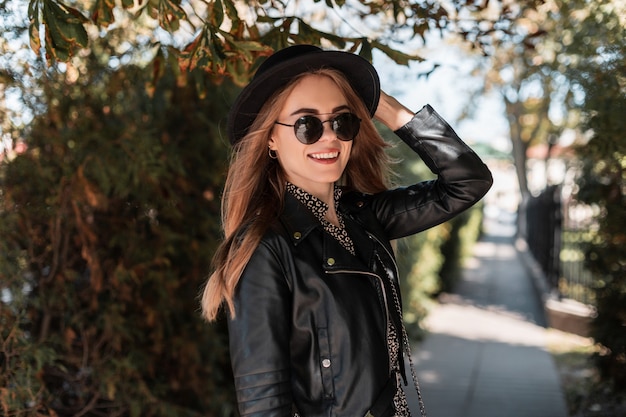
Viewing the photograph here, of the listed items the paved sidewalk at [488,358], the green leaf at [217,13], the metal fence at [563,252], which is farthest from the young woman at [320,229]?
the metal fence at [563,252]

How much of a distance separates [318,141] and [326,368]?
0.66m

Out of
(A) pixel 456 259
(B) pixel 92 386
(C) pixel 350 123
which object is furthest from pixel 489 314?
(C) pixel 350 123

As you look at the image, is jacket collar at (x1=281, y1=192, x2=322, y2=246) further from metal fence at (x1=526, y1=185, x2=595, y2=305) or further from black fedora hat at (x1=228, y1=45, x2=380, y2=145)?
metal fence at (x1=526, y1=185, x2=595, y2=305)

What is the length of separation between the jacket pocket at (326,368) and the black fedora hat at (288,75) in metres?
0.74

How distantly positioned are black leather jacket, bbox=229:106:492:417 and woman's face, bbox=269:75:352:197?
0.12 meters

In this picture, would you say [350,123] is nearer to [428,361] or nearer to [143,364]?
[143,364]

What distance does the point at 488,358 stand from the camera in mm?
7871

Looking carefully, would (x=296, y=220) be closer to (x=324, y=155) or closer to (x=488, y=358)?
(x=324, y=155)

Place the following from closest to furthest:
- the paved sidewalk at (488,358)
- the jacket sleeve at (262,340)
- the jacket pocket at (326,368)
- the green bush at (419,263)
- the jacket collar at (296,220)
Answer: the jacket sleeve at (262,340)
the jacket pocket at (326,368)
the jacket collar at (296,220)
the paved sidewalk at (488,358)
the green bush at (419,263)

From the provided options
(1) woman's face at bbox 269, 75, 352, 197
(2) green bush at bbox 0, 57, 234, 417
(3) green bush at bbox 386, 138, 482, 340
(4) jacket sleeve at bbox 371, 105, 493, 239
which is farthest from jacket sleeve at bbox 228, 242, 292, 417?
(3) green bush at bbox 386, 138, 482, 340

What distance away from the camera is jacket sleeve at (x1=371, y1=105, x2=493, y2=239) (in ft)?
7.92

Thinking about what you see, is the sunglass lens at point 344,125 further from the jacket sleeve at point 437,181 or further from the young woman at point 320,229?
the jacket sleeve at point 437,181

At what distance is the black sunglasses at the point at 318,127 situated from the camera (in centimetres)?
216

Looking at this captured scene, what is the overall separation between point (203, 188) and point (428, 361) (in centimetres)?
410
